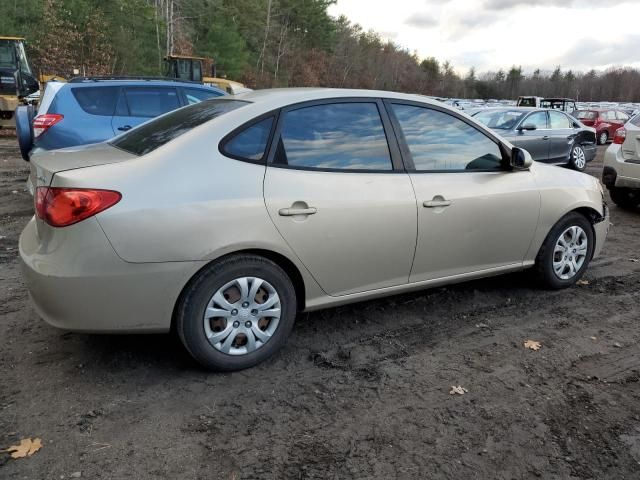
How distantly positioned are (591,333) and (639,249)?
2895mm

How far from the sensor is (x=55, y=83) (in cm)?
743

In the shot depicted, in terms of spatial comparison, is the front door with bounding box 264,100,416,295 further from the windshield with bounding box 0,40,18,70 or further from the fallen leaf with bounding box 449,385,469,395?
the windshield with bounding box 0,40,18,70

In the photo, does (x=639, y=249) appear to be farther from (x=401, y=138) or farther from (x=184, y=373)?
(x=184, y=373)

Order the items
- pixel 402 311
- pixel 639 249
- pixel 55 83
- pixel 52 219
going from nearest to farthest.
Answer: pixel 52 219 < pixel 402 311 < pixel 639 249 < pixel 55 83

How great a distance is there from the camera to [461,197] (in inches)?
151

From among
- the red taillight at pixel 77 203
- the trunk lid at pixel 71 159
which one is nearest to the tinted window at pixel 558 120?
the trunk lid at pixel 71 159

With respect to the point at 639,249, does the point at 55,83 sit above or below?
above

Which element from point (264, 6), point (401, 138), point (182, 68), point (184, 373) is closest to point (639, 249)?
point (401, 138)

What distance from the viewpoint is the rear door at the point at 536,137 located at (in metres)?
11.7

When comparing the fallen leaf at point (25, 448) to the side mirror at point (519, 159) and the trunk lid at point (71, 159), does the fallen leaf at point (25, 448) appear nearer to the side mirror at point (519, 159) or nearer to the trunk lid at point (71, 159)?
the trunk lid at point (71, 159)

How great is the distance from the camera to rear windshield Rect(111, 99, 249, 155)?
3.24m

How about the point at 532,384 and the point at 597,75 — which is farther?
the point at 597,75

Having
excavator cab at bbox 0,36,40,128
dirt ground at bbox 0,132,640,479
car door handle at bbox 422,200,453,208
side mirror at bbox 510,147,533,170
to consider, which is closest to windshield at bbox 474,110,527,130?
side mirror at bbox 510,147,533,170

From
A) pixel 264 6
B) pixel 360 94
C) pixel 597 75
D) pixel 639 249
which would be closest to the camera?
pixel 360 94
